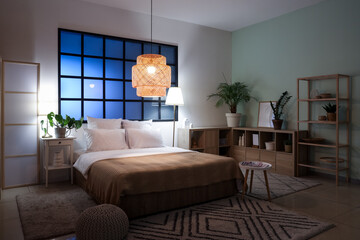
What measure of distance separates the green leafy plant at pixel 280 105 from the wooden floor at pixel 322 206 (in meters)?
1.45

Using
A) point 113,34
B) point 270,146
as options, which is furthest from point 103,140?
point 270,146

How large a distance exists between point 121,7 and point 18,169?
10.6 feet

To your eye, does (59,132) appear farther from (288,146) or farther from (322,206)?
(288,146)

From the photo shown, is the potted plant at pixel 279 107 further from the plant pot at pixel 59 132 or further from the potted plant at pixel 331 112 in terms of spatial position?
the plant pot at pixel 59 132

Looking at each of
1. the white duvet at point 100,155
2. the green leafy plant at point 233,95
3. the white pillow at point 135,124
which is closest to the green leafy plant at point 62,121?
the white duvet at point 100,155

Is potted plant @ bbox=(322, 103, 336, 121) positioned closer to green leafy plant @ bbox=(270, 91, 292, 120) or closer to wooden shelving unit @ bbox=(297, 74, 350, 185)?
wooden shelving unit @ bbox=(297, 74, 350, 185)

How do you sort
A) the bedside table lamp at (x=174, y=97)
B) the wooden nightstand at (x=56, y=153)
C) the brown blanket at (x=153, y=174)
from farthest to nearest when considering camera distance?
1. the bedside table lamp at (x=174, y=97)
2. the wooden nightstand at (x=56, y=153)
3. the brown blanket at (x=153, y=174)

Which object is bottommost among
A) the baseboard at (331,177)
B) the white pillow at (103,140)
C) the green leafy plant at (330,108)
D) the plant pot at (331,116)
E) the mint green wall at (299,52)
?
the baseboard at (331,177)

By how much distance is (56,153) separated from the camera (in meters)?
4.19

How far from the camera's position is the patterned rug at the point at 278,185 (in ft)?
12.2

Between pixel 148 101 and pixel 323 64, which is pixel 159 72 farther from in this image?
pixel 323 64

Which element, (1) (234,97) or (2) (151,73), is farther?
(1) (234,97)

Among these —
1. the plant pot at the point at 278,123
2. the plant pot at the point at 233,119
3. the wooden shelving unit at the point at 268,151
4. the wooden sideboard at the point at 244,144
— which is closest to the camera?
the wooden shelving unit at the point at 268,151

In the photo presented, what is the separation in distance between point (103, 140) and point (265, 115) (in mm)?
3349
